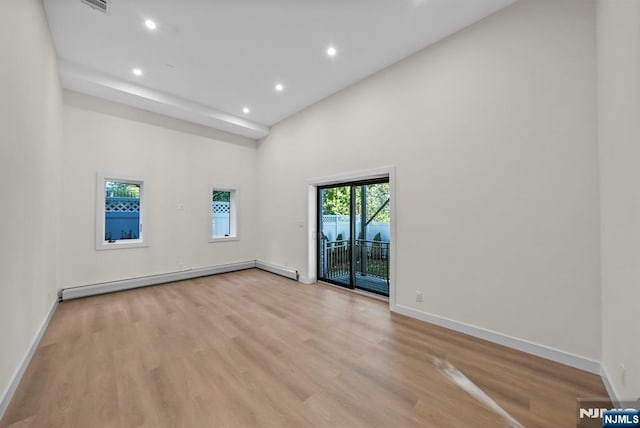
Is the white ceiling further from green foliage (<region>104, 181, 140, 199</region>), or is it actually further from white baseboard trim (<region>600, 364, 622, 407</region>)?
white baseboard trim (<region>600, 364, 622, 407</region>)

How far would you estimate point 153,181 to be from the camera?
4930 mm

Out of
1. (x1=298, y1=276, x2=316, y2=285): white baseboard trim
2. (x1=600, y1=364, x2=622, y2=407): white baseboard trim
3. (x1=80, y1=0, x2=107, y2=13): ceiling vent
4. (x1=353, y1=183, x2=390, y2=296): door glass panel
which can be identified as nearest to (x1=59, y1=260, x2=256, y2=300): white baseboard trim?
(x1=298, y1=276, x2=316, y2=285): white baseboard trim

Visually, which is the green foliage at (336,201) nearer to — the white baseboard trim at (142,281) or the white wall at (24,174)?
the white baseboard trim at (142,281)

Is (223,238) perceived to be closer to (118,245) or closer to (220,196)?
(220,196)

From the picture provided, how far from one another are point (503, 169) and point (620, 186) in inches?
39.1

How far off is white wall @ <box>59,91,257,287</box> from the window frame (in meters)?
0.09

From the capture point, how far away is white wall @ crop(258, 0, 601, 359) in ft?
7.22

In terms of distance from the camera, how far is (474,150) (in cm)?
281

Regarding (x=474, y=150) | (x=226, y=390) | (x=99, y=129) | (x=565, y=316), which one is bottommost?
(x=226, y=390)

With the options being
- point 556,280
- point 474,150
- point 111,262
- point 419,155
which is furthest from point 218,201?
point 556,280

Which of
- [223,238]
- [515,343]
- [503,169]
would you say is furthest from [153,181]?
[515,343]

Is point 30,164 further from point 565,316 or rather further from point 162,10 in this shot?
point 565,316

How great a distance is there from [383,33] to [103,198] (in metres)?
5.34

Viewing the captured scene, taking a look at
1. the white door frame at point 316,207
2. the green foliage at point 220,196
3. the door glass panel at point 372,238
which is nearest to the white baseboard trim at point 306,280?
the white door frame at point 316,207
